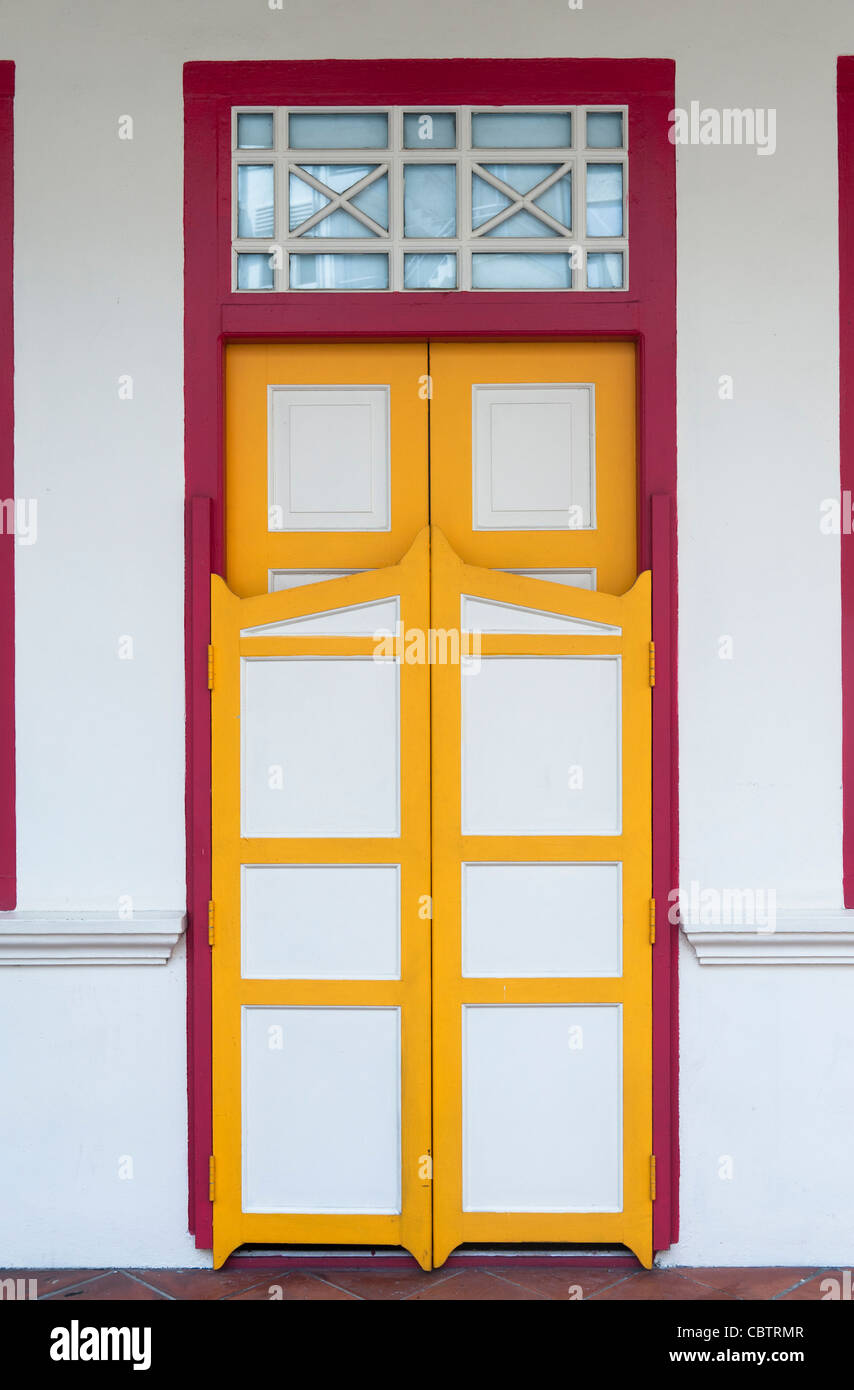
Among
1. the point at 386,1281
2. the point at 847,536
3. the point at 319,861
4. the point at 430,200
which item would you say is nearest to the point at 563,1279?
the point at 386,1281

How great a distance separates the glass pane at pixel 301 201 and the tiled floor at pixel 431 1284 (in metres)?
3.33

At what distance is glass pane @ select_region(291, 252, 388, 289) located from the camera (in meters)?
3.22

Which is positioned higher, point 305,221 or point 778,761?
point 305,221

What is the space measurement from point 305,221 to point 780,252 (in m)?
1.52

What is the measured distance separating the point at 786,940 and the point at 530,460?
174 centimetres

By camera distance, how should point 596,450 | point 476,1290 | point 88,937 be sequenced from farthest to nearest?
point 596,450
point 88,937
point 476,1290

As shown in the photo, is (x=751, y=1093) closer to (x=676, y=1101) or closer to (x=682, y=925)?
(x=676, y=1101)

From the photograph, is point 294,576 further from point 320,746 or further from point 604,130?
point 604,130

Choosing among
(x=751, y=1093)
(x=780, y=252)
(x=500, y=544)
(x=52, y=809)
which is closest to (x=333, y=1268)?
(x=751, y=1093)

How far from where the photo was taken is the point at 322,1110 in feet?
10.4

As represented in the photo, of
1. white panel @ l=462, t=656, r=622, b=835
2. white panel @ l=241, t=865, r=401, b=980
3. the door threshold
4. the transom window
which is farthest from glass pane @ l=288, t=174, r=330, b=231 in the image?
the door threshold

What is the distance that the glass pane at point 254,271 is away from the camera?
321cm

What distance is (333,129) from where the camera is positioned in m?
3.21

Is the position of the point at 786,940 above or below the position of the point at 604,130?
below
